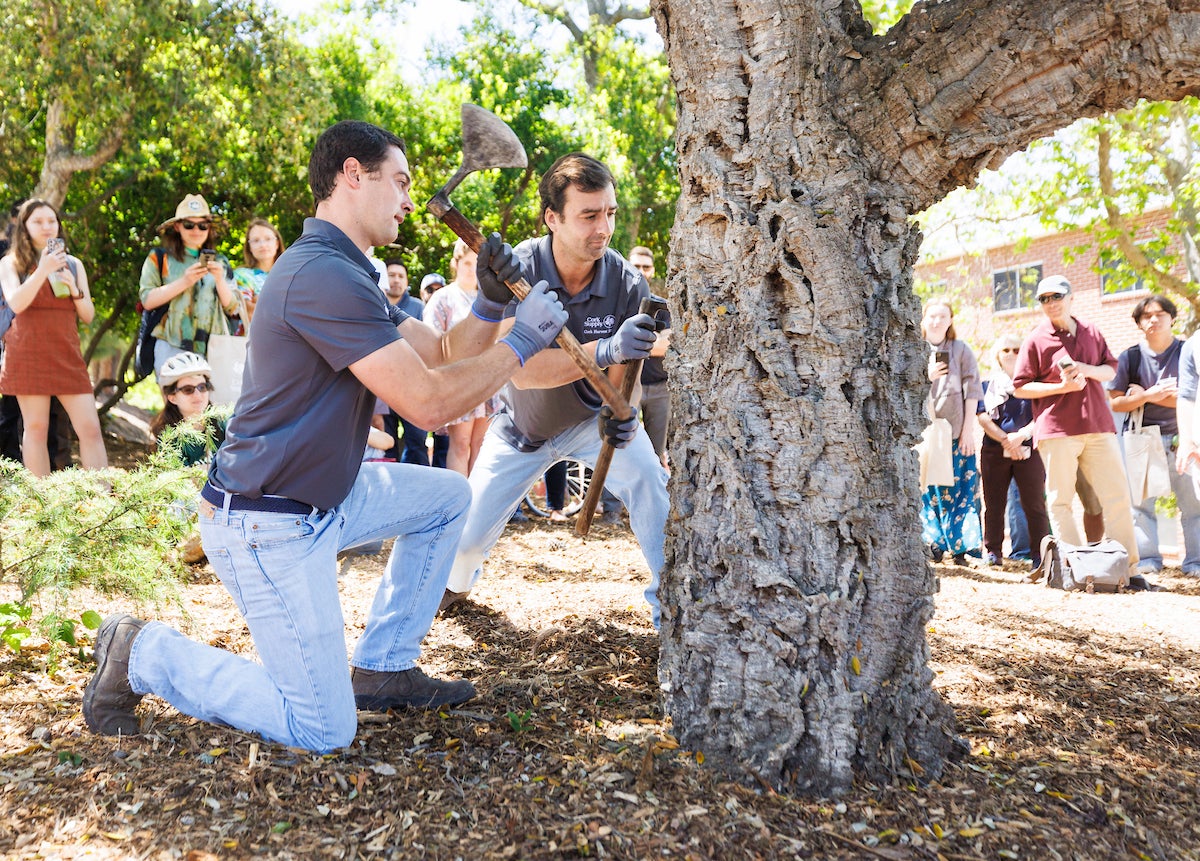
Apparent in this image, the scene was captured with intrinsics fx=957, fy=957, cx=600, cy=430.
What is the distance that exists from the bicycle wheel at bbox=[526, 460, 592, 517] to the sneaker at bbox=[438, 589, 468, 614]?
359 centimetres

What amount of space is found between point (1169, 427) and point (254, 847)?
682cm

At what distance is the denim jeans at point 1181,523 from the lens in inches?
255

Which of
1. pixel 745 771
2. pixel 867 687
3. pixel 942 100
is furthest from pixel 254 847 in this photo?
pixel 942 100

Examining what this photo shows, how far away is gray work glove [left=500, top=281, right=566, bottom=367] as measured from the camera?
2689mm

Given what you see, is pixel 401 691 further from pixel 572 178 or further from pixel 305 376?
pixel 572 178

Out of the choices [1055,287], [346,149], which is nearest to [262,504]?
[346,149]

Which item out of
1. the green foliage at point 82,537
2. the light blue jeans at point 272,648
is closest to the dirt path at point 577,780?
the light blue jeans at point 272,648

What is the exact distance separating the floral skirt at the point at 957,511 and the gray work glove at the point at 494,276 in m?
4.37

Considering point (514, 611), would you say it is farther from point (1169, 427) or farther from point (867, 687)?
point (1169, 427)

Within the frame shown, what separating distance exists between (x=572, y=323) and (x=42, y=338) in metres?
3.58

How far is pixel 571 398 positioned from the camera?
12.1 feet

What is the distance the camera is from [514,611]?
411 centimetres

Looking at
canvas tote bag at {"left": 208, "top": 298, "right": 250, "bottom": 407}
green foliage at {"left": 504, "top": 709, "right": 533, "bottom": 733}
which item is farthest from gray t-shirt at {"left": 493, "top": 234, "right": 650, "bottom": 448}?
canvas tote bag at {"left": 208, "top": 298, "right": 250, "bottom": 407}

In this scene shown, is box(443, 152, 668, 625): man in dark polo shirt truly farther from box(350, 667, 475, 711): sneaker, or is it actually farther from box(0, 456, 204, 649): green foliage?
box(0, 456, 204, 649): green foliage
